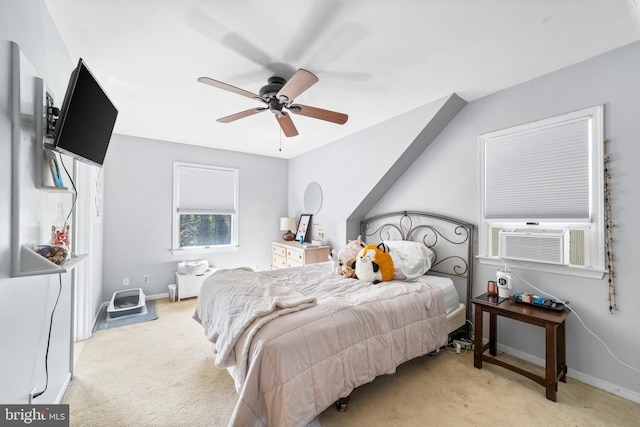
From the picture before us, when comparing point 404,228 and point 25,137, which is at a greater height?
point 25,137

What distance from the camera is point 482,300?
2266 millimetres

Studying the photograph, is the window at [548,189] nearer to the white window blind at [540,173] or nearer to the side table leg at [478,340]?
the white window blind at [540,173]

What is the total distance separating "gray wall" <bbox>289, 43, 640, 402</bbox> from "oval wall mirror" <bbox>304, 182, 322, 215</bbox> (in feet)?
7.55

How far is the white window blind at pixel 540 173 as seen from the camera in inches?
83.3

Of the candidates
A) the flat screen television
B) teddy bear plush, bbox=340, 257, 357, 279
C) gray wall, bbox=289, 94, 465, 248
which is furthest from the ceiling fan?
teddy bear plush, bbox=340, 257, 357, 279

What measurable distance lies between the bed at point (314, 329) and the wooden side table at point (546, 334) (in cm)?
27

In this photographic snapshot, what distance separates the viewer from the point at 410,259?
2.80m

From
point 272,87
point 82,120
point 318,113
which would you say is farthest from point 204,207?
point 82,120

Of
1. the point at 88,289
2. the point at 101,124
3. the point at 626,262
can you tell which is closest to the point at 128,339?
the point at 88,289

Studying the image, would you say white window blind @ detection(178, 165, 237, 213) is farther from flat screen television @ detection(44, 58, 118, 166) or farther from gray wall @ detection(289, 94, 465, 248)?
flat screen television @ detection(44, 58, 118, 166)

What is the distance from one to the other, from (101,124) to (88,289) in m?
2.12

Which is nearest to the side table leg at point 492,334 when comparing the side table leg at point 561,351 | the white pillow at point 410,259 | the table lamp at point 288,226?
the side table leg at point 561,351

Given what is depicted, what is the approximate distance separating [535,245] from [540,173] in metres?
0.65

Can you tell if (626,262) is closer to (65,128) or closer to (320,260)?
(320,260)
